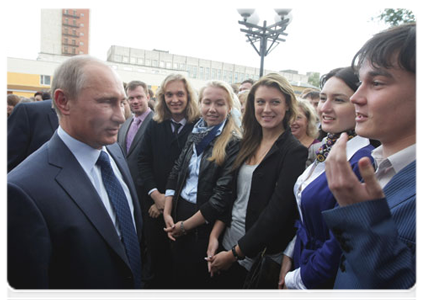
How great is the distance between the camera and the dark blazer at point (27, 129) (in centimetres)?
268

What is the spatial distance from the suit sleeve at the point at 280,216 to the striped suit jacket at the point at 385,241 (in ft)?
3.29

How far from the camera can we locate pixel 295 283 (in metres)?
1.59

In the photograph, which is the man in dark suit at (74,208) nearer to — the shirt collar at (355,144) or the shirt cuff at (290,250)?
the shirt cuff at (290,250)

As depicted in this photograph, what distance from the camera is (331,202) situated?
1440mm

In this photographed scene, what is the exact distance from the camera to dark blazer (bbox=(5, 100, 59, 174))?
2.68 meters

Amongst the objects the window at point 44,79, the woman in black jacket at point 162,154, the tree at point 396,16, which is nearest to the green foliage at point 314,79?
the window at point 44,79

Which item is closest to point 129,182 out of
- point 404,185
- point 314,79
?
point 404,185

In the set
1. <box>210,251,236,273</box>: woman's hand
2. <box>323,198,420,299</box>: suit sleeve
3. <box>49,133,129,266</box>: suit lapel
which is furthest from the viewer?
<box>210,251,236,273</box>: woman's hand

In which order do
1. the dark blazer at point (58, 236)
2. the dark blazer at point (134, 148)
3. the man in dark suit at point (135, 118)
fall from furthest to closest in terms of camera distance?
the man in dark suit at point (135, 118) < the dark blazer at point (134, 148) < the dark blazer at point (58, 236)

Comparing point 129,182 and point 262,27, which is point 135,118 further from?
point 262,27

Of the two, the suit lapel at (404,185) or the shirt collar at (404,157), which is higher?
the shirt collar at (404,157)

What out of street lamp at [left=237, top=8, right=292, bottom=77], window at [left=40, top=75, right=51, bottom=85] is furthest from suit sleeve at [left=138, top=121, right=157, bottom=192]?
window at [left=40, top=75, right=51, bottom=85]

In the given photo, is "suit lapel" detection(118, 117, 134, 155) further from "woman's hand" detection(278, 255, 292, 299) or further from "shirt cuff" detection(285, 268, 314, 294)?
"shirt cuff" detection(285, 268, 314, 294)

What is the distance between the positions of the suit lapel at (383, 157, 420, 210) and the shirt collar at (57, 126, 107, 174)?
147 centimetres
